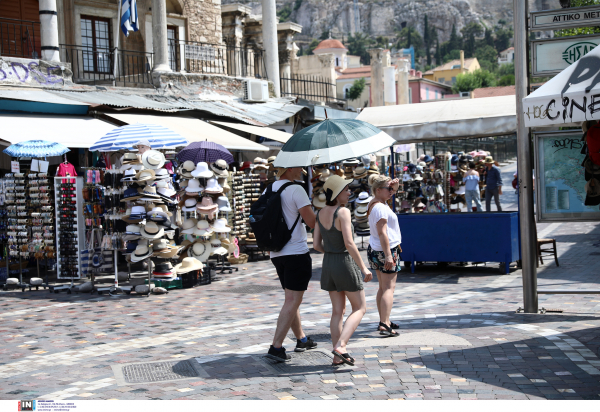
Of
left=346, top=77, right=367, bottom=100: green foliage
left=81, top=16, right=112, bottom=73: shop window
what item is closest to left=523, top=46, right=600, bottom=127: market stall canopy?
left=81, top=16, right=112, bottom=73: shop window

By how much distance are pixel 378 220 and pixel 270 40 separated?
1571cm

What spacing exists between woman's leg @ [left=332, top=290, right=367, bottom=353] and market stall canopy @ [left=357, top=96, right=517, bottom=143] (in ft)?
21.2

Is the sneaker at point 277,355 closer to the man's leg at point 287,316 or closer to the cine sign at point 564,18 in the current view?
the man's leg at point 287,316

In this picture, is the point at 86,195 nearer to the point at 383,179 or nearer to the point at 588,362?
the point at 383,179

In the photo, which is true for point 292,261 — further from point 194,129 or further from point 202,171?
point 194,129

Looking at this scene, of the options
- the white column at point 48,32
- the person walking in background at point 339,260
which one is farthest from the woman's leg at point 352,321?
the white column at point 48,32

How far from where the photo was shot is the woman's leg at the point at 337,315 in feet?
19.4

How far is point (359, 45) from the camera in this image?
599 feet

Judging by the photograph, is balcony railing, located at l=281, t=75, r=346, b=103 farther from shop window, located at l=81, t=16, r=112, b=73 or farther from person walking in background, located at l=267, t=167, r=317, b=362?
person walking in background, located at l=267, t=167, r=317, b=362

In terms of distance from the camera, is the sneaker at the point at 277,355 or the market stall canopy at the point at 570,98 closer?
the market stall canopy at the point at 570,98

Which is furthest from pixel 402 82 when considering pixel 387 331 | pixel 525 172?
pixel 387 331

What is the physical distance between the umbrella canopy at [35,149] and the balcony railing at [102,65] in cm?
698

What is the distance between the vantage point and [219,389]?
17.4 feet

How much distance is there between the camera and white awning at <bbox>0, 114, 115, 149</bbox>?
12424mm
